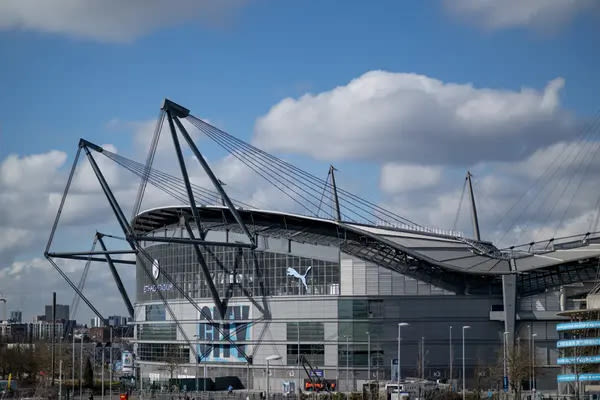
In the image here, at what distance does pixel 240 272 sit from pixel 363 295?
16664mm

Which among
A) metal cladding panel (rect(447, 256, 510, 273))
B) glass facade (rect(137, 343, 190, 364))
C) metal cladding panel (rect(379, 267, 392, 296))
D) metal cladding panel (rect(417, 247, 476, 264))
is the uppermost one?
metal cladding panel (rect(417, 247, 476, 264))

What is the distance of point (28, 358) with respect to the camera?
463 ft

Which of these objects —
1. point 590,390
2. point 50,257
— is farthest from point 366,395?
point 50,257

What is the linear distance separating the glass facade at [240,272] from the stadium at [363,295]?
0.17 metres

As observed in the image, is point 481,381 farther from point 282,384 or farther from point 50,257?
point 50,257

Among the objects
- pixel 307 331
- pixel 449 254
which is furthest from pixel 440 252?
pixel 307 331

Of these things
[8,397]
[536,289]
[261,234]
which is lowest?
[8,397]

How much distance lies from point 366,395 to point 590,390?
745 inches

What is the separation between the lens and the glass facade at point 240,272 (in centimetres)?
11131

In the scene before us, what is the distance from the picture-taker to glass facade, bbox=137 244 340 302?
111 meters

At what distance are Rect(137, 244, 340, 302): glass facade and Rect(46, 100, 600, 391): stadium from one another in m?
0.17

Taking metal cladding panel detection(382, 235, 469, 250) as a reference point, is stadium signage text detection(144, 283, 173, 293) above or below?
below

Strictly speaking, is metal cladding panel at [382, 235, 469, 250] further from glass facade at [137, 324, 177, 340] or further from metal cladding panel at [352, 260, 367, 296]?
glass facade at [137, 324, 177, 340]

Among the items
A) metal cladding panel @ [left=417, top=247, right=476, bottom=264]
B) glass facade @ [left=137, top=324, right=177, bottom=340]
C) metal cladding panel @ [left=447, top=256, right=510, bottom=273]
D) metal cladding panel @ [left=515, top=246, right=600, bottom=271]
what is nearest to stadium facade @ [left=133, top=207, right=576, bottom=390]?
metal cladding panel @ [left=417, top=247, right=476, bottom=264]
